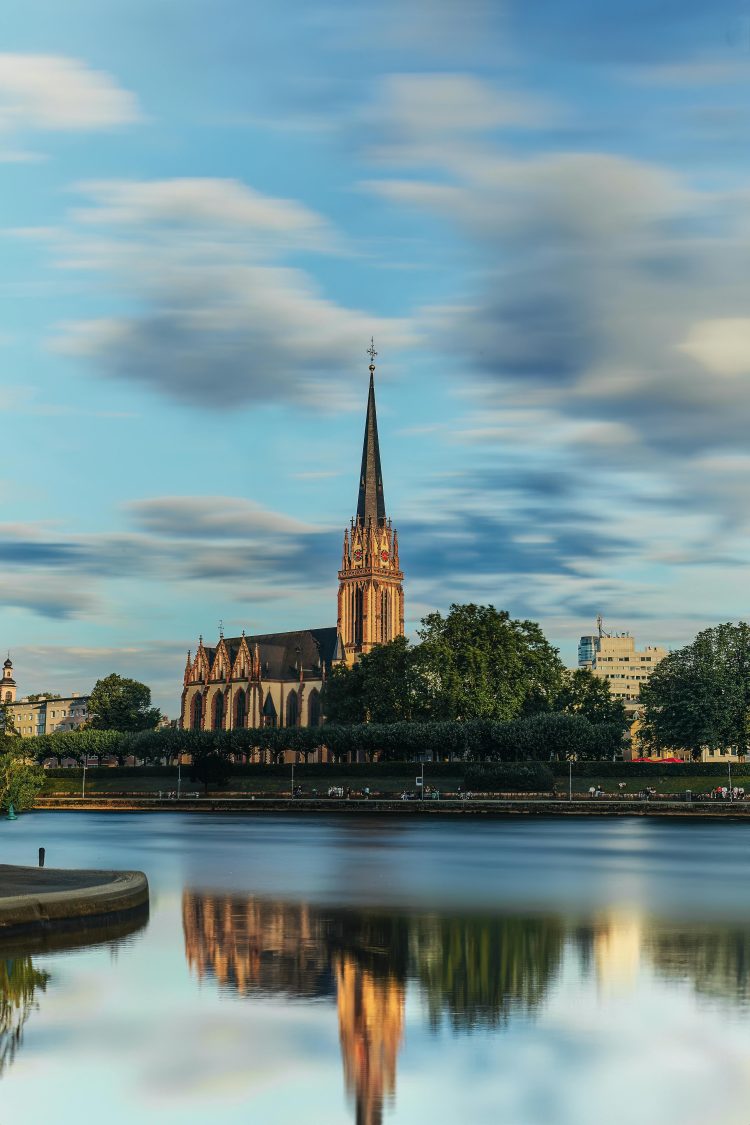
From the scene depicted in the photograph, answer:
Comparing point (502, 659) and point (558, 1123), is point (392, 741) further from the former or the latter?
point (558, 1123)

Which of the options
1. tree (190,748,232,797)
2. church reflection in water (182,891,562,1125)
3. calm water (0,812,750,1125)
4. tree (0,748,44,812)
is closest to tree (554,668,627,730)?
tree (190,748,232,797)

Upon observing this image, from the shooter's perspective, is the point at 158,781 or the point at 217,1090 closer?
the point at 217,1090

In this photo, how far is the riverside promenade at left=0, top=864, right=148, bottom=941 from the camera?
2739 centimetres

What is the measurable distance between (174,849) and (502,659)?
2660 inches

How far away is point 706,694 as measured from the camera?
4722 inches

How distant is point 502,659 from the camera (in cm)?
13125

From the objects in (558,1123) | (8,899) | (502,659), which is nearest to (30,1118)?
(558,1123)

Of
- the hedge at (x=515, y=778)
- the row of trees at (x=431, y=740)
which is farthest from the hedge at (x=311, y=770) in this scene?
the hedge at (x=515, y=778)

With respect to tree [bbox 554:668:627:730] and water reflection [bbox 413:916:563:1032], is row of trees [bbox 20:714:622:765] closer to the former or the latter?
tree [bbox 554:668:627:730]

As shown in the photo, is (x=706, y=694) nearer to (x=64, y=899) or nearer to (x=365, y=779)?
(x=365, y=779)

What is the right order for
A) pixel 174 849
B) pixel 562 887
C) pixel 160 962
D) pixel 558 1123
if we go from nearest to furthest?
pixel 558 1123 → pixel 160 962 → pixel 562 887 → pixel 174 849

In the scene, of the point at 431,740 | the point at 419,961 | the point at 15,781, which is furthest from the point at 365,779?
the point at 419,961

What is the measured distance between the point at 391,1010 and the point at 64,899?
1007 centimetres

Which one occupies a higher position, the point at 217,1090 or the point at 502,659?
the point at 502,659
